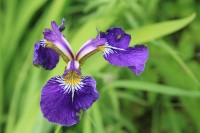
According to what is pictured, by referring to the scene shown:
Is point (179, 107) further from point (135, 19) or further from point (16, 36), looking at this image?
point (16, 36)

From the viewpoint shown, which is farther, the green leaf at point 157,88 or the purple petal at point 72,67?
the green leaf at point 157,88

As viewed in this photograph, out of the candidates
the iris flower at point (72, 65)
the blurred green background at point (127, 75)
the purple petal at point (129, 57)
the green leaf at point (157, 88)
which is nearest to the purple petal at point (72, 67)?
the iris flower at point (72, 65)

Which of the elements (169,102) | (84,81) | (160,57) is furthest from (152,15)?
(84,81)

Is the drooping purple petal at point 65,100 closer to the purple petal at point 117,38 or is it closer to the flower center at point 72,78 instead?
the flower center at point 72,78

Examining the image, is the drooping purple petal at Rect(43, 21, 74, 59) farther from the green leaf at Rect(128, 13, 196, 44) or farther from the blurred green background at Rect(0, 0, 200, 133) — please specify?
the green leaf at Rect(128, 13, 196, 44)

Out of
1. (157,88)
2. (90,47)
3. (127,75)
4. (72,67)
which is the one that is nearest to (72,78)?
(72,67)

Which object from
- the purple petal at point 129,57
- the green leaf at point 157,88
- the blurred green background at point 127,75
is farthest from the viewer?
the blurred green background at point 127,75
